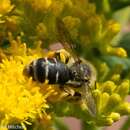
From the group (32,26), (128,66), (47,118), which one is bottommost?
(47,118)

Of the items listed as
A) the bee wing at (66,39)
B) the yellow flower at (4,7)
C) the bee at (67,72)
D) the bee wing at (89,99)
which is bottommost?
the bee wing at (89,99)

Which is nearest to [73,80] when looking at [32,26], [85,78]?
[85,78]

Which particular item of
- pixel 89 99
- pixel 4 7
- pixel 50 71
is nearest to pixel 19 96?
pixel 50 71

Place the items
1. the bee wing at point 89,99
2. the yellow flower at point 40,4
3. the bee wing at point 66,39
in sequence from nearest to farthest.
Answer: the bee wing at point 89,99, the bee wing at point 66,39, the yellow flower at point 40,4

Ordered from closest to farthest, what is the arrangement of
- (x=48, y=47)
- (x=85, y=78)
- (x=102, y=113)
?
(x=85, y=78)
(x=102, y=113)
(x=48, y=47)

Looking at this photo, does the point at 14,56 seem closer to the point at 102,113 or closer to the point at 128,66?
the point at 102,113

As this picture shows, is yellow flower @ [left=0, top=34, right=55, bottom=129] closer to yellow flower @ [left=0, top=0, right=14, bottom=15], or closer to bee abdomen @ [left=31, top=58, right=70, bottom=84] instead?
bee abdomen @ [left=31, top=58, right=70, bottom=84]

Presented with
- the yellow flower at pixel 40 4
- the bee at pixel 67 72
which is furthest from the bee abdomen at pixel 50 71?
the yellow flower at pixel 40 4

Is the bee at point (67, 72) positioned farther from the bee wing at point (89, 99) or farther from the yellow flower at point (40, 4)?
the yellow flower at point (40, 4)
